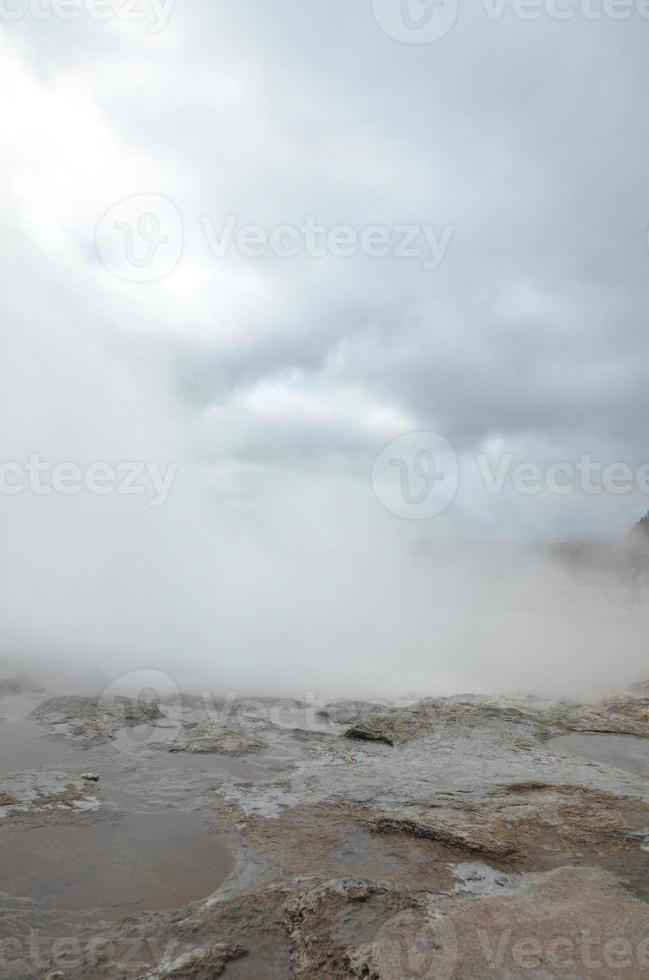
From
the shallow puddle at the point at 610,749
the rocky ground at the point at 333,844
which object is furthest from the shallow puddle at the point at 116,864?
the shallow puddle at the point at 610,749

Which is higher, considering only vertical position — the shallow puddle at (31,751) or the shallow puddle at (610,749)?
the shallow puddle at (610,749)

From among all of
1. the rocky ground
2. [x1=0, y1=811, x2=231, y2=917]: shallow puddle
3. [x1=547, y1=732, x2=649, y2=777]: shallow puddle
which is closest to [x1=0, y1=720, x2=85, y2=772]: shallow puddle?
the rocky ground

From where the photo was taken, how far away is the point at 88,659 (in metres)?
8.37

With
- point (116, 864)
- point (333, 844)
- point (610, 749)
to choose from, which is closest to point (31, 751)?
point (116, 864)

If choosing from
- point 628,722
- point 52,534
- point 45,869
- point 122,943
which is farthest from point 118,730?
point 52,534

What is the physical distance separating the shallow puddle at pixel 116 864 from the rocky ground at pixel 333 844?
15mm

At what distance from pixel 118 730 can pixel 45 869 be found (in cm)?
248

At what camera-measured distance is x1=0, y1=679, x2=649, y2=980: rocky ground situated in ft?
7.54

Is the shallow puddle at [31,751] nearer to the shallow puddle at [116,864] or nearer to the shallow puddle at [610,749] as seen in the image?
the shallow puddle at [116,864]

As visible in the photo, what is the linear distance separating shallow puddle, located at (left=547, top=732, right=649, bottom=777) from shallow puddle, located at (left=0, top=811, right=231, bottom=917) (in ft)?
11.1

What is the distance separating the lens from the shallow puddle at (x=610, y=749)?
15.9 ft

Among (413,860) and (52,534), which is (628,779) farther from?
(52,534)

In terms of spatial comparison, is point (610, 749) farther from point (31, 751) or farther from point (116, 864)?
point (31, 751)

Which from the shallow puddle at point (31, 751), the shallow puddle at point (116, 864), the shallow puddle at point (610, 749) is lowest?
the shallow puddle at point (116, 864)
